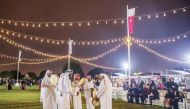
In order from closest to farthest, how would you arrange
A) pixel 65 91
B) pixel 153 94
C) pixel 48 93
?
pixel 65 91 < pixel 48 93 < pixel 153 94

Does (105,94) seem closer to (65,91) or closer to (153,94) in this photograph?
(65,91)

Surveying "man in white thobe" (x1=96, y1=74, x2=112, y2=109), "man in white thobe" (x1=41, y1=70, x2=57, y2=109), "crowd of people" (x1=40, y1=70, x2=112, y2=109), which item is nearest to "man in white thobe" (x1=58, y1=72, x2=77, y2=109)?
"crowd of people" (x1=40, y1=70, x2=112, y2=109)

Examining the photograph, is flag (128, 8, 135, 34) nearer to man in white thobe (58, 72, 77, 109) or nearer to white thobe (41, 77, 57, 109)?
man in white thobe (58, 72, 77, 109)

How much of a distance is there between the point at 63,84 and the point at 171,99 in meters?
5.42

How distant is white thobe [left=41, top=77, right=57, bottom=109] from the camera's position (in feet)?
47.5

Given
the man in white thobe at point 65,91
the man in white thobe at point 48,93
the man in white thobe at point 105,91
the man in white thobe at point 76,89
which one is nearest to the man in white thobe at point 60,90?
the man in white thobe at point 65,91

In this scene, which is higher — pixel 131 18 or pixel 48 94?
pixel 131 18

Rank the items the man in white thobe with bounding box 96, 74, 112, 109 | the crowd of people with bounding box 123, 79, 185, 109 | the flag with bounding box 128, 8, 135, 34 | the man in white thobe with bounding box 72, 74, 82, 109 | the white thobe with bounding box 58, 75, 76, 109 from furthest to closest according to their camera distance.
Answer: the flag with bounding box 128, 8, 135, 34
the crowd of people with bounding box 123, 79, 185, 109
the man in white thobe with bounding box 72, 74, 82, 109
the white thobe with bounding box 58, 75, 76, 109
the man in white thobe with bounding box 96, 74, 112, 109

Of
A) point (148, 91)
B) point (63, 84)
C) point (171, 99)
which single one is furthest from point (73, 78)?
point (148, 91)

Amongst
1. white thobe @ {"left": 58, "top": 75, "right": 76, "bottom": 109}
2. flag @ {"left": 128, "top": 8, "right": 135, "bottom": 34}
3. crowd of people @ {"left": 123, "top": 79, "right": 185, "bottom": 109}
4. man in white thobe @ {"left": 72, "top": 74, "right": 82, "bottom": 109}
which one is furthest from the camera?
flag @ {"left": 128, "top": 8, "right": 135, "bottom": 34}

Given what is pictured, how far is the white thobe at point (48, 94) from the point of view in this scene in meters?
14.5

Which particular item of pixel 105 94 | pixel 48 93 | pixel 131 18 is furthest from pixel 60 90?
pixel 131 18

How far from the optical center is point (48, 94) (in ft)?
48.0

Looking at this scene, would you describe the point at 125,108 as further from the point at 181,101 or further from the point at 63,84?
the point at 63,84
